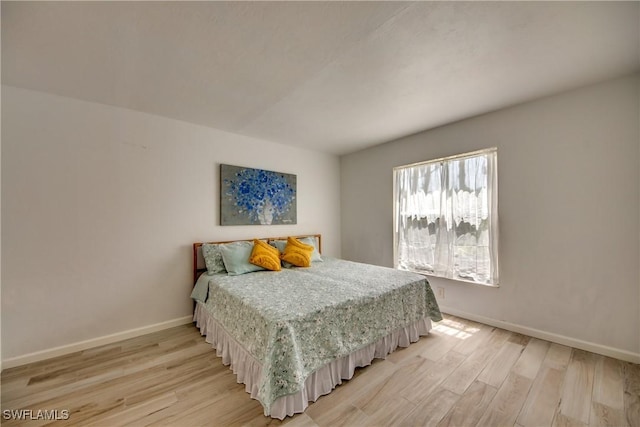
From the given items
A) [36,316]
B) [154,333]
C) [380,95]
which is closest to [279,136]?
[380,95]

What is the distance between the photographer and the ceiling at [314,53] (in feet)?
4.75

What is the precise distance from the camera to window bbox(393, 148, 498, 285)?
9.26 feet

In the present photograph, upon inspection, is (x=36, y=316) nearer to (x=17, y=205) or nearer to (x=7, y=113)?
(x=17, y=205)

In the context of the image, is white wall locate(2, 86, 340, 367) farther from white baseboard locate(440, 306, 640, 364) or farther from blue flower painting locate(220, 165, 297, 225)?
white baseboard locate(440, 306, 640, 364)

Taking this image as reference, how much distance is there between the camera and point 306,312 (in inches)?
69.9

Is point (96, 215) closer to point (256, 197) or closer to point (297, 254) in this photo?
point (256, 197)

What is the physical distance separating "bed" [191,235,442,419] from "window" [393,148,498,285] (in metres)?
0.71

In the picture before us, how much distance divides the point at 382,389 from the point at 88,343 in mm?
2787

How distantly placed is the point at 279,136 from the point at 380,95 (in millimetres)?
1632

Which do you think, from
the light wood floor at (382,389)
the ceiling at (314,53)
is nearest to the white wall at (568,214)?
the ceiling at (314,53)

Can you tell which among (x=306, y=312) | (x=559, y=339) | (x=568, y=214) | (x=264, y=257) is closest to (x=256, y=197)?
(x=264, y=257)

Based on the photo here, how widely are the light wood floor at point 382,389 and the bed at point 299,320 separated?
13 cm

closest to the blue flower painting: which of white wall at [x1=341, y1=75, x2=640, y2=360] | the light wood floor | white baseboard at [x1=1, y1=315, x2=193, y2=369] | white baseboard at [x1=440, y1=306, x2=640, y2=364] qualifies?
white baseboard at [x1=1, y1=315, x2=193, y2=369]

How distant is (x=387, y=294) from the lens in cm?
228
